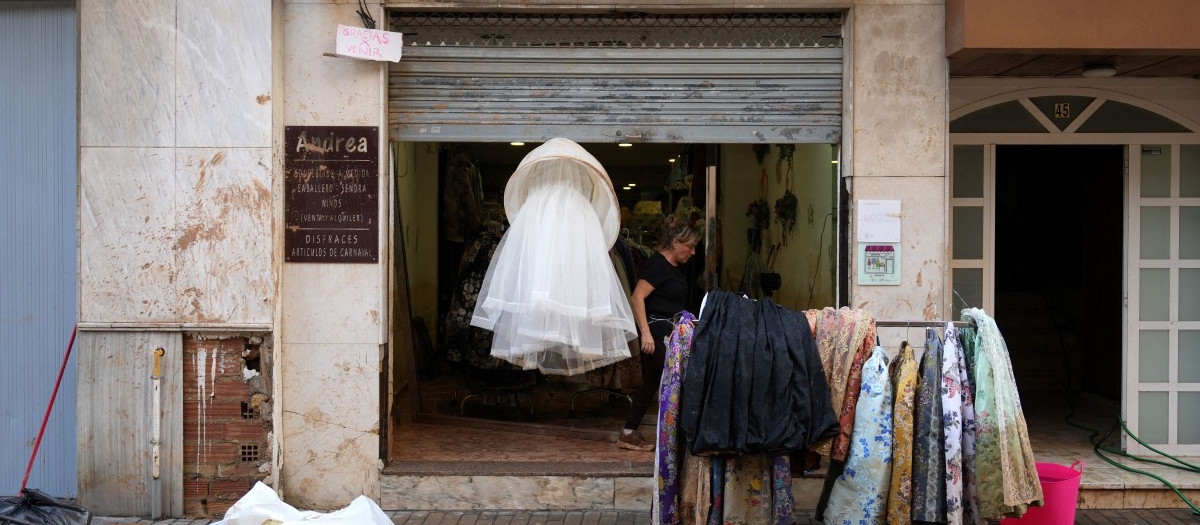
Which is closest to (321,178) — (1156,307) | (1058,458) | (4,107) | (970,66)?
(4,107)

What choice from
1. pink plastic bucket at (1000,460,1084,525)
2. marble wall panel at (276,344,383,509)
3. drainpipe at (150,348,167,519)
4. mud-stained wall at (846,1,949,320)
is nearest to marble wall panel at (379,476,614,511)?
marble wall panel at (276,344,383,509)

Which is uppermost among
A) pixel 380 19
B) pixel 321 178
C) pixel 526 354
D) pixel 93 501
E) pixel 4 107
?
pixel 380 19

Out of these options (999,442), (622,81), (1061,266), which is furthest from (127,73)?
(1061,266)

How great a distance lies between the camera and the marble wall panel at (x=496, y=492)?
5.57 m

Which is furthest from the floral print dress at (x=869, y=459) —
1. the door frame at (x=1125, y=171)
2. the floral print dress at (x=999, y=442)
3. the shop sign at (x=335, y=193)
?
the shop sign at (x=335, y=193)

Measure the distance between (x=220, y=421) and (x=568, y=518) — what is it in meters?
2.17

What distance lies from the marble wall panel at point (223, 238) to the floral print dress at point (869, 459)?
11.1 feet

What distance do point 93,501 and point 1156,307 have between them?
6984 millimetres

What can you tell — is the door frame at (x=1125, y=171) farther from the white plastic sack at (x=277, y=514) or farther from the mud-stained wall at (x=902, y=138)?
the white plastic sack at (x=277, y=514)

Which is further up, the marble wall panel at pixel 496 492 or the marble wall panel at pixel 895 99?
the marble wall panel at pixel 895 99

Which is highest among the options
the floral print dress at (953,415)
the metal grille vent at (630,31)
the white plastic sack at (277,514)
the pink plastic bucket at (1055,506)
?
the metal grille vent at (630,31)

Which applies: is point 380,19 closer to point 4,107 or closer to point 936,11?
point 4,107

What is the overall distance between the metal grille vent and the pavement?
2.87m

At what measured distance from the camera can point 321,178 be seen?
558cm
